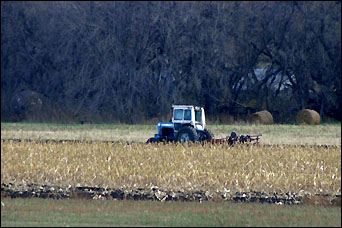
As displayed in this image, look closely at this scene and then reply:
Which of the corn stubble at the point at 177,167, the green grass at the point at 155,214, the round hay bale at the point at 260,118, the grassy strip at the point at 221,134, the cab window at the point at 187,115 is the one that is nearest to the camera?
the green grass at the point at 155,214

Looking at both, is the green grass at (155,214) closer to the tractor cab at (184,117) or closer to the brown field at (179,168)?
the brown field at (179,168)

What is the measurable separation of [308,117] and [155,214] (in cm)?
2495

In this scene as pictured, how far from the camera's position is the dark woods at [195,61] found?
3456 cm

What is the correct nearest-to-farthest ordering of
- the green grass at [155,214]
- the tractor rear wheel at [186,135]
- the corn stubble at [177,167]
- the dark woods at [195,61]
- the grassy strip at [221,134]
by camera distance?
the green grass at [155,214] → the corn stubble at [177,167] → the tractor rear wheel at [186,135] → the grassy strip at [221,134] → the dark woods at [195,61]

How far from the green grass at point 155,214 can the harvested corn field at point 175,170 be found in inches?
23.6

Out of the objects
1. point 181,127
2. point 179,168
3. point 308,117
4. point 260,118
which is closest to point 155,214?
point 179,168

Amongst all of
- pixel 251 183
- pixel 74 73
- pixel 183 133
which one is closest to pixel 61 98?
pixel 74 73

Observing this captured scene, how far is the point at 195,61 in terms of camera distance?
35.3 meters

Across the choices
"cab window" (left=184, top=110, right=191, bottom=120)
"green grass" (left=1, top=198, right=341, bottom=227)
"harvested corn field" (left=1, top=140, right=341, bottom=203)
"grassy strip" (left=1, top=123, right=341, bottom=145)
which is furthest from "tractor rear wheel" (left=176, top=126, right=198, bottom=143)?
"green grass" (left=1, top=198, right=341, bottom=227)

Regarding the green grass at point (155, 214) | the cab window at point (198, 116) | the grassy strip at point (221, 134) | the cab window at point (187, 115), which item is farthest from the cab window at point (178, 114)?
the green grass at point (155, 214)

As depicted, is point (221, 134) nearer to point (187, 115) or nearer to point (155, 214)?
point (187, 115)

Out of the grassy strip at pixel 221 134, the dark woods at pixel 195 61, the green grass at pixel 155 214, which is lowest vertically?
the green grass at pixel 155 214

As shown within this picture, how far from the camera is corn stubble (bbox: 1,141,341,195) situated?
445 inches

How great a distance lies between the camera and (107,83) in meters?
34.6
